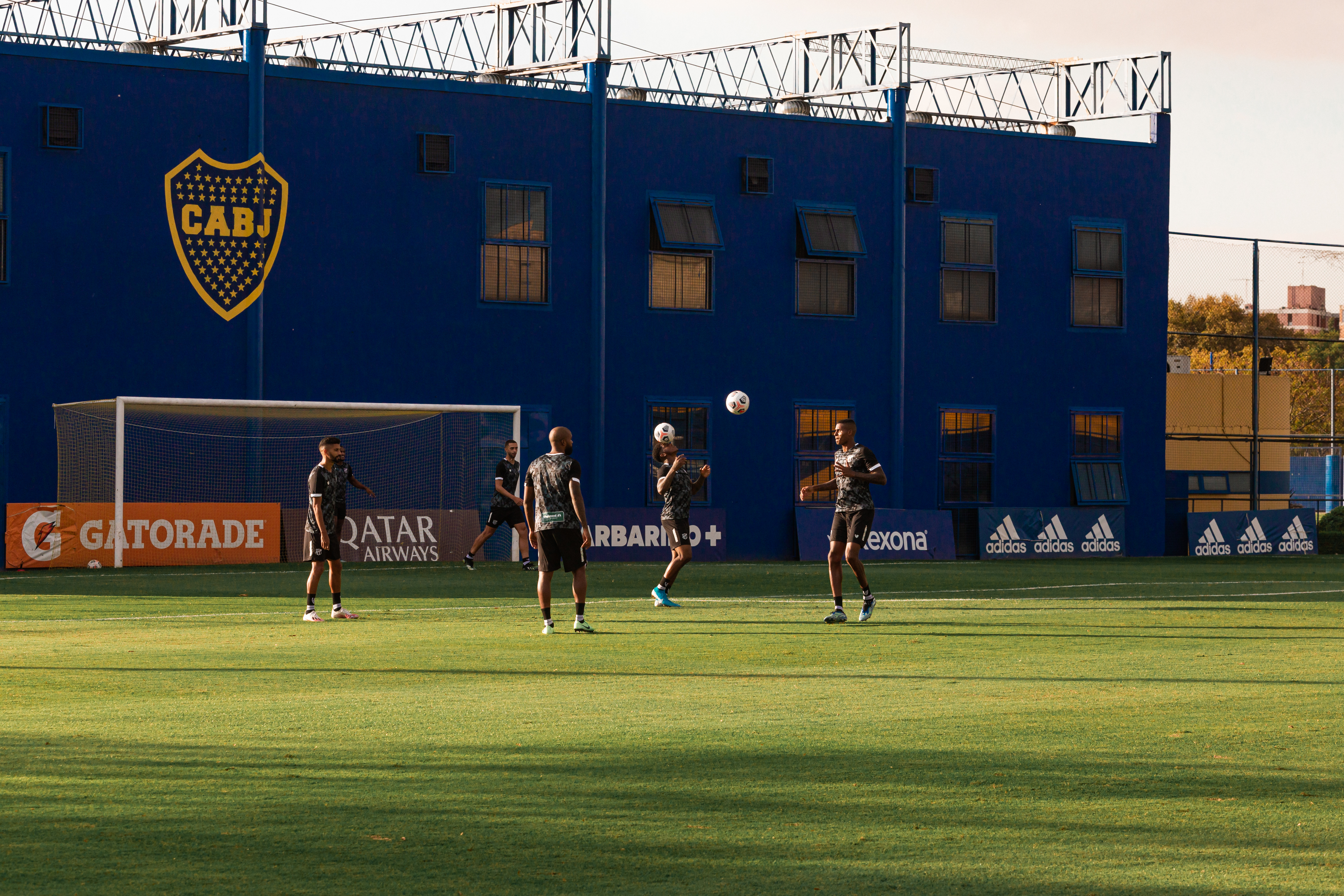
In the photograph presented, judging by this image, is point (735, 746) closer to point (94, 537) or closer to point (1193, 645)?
point (1193, 645)

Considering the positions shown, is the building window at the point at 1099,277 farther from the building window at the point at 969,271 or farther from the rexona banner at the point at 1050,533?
the rexona banner at the point at 1050,533

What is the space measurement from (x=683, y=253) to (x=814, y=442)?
4486mm

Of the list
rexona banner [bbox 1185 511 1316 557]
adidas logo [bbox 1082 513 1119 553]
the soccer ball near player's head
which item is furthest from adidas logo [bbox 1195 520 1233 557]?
the soccer ball near player's head

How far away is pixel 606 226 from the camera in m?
32.7

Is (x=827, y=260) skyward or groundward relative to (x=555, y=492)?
skyward

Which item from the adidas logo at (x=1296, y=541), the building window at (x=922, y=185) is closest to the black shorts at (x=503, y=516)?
the building window at (x=922, y=185)

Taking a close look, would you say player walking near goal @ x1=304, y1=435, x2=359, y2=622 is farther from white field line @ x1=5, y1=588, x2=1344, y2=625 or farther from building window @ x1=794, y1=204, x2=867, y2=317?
building window @ x1=794, y1=204, x2=867, y2=317

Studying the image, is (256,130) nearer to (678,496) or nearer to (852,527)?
(678,496)

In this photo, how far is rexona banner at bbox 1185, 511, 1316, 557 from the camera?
1487 inches

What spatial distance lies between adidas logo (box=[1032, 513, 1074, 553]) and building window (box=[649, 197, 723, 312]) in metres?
8.31

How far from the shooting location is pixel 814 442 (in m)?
34.3

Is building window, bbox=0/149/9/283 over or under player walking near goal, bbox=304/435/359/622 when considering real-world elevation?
over

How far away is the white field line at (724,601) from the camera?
1756cm

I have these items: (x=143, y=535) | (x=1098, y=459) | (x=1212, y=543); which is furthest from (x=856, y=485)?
(x=1212, y=543)
